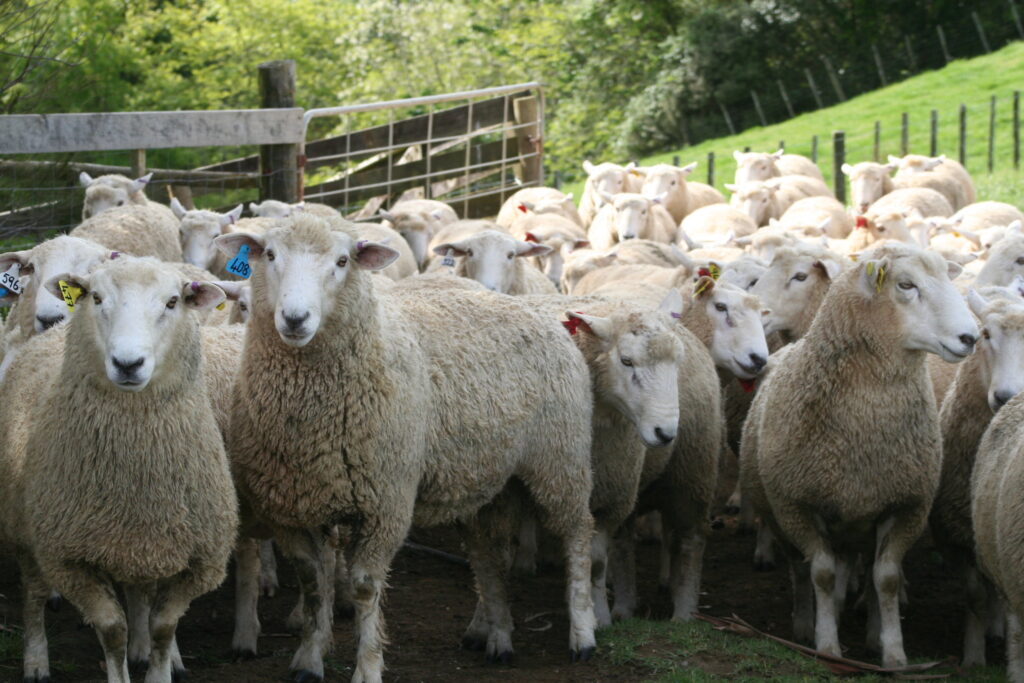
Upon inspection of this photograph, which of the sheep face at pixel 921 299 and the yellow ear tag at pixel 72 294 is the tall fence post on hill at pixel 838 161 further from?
the yellow ear tag at pixel 72 294

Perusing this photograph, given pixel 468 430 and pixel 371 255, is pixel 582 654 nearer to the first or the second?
pixel 468 430

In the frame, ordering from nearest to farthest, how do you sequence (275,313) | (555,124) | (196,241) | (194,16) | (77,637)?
(275,313), (77,637), (196,241), (194,16), (555,124)

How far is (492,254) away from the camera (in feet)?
27.8

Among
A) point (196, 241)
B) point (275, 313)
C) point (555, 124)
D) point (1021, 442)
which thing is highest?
point (555, 124)

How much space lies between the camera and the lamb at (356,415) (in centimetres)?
498

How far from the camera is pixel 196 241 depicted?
332 inches

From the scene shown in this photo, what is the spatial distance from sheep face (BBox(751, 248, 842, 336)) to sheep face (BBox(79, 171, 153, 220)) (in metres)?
4.30

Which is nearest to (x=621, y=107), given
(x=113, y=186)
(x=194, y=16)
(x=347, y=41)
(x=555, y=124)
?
(x=555, y=124)

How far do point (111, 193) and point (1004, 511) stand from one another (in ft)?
20.6

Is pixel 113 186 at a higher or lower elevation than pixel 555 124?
lower

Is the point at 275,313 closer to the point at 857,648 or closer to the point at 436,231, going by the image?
the point at 857,648

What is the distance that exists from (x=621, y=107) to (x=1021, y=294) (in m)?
29.7

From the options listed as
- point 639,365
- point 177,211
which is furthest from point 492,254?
point 639,365

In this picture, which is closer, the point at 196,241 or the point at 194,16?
the point at 196,241
